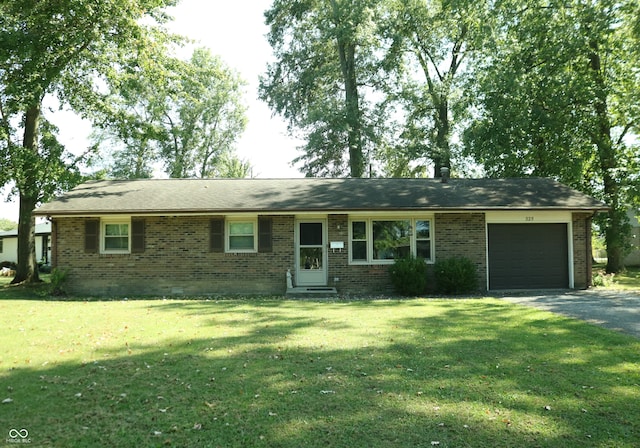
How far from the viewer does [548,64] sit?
2353cm

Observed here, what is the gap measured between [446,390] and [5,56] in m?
19.3

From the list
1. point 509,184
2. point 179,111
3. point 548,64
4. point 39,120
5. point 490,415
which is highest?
point 179,111

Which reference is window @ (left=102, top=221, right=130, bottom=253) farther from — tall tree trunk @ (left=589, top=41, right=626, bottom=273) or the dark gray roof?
tall tree trunk @ (left=589, top=41, right=626, bottom=273)

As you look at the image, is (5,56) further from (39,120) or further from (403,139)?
(403,139)

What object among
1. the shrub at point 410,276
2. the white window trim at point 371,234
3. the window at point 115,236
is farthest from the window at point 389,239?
the window at point 115,236

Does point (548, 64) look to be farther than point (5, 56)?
Yes

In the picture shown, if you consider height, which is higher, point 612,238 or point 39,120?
point 39,120

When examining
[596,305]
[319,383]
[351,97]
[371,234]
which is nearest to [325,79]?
[351,97]

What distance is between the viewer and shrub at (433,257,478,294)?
15.2m

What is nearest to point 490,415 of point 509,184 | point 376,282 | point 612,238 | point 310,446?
point 310,446

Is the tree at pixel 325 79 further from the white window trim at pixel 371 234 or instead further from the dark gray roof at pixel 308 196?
the white window trim at pixel 371 234

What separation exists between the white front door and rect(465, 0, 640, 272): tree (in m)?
12.4

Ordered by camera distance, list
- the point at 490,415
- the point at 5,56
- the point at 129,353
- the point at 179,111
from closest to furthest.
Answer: the point at 490,415 → the point at 129,353 → the point at 5,56 → the point at 179,111

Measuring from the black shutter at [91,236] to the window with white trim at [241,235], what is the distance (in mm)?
4434
